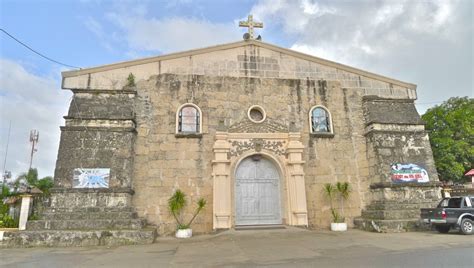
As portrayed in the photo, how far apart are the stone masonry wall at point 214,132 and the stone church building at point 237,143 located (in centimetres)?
4

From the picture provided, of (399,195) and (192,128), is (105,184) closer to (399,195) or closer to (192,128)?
(192,128)

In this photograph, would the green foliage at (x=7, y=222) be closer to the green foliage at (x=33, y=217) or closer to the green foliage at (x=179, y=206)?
the green foliage at (x=33, y=217)

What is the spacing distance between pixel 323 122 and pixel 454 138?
15971 millimetres

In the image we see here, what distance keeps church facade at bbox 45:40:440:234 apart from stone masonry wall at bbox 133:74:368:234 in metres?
0.04

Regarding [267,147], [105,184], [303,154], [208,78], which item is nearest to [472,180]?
[303,154]

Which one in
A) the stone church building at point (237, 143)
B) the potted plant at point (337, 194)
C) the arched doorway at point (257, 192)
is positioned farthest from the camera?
the potted plant at point (337, 194)

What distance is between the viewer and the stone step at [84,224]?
9.45m

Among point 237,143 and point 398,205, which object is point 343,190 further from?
point 237,143

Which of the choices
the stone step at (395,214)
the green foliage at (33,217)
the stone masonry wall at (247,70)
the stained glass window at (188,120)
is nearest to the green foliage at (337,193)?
the stone step at (395,214)

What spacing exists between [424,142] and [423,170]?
1.29m

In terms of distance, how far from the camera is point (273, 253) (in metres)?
7.17

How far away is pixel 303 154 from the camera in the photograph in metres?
12.5

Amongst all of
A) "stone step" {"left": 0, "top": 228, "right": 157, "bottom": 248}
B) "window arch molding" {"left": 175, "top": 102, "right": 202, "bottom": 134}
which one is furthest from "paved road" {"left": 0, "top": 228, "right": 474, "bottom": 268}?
"window arch molding" {"left": 175, "top": 102, "right": 202, "bottom": 134}

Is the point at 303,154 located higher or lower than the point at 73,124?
lower
